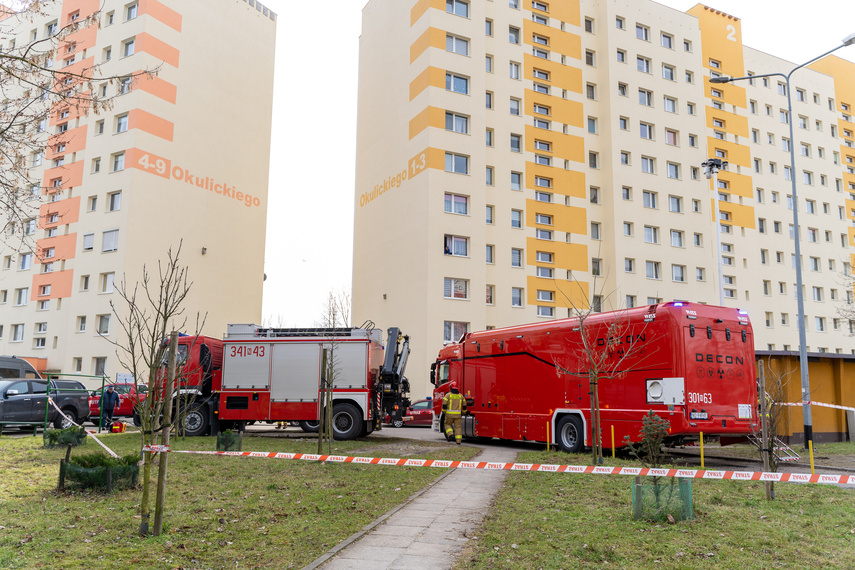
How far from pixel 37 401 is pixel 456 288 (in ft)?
69.8

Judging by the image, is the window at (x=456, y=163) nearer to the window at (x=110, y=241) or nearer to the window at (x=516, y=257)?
the window at (x=516, y=257)

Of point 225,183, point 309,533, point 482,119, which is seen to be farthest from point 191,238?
point 309,533

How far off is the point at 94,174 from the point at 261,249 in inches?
469

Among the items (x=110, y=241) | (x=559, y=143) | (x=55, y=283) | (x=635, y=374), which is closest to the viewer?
(x=635, y=374)

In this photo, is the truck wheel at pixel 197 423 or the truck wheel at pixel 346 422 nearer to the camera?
the truck wheel at pixel 346 422

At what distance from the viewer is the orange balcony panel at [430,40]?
120 feet

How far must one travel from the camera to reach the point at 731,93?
52.6m

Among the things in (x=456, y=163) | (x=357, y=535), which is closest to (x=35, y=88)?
(x=357, y=535)

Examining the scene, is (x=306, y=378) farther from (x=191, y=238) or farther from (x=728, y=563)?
(x=191, y=238)

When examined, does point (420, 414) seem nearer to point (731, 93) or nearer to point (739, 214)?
point (739, 214)

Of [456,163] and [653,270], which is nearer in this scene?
[456,163]

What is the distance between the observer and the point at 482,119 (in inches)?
1481

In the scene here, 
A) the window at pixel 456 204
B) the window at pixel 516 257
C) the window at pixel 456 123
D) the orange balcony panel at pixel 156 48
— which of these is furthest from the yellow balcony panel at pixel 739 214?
the orange balcony panel at pixel 156 48

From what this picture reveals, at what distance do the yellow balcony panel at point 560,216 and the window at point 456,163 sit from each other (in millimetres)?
4814
